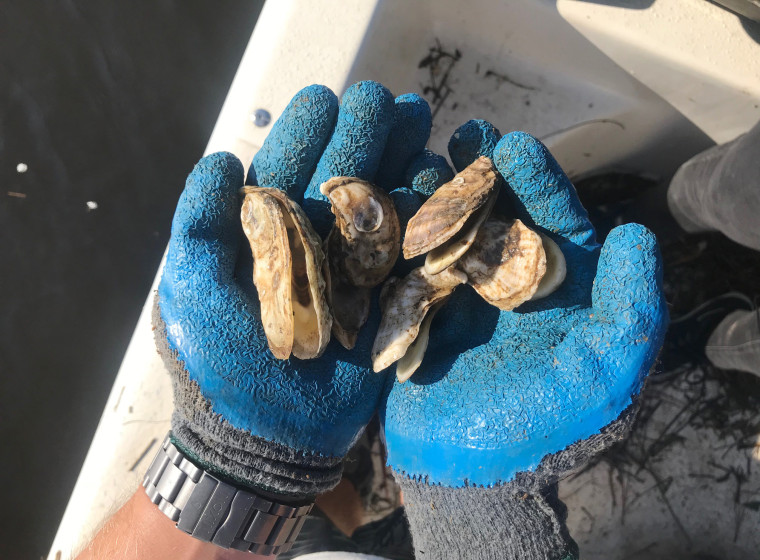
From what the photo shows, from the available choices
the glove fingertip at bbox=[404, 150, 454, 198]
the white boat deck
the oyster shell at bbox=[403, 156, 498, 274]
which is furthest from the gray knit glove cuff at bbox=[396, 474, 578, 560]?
the white boat deck

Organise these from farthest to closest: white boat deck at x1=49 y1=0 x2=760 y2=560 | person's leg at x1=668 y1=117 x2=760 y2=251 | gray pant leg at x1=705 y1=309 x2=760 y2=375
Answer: gray pant leg at x1=705 y1=309 x2=760 y2=375
white boat deck at x1=49 y1=0 x2=760 y2=560
person's leg at x1=668 y1=117 x2=760 y2=251

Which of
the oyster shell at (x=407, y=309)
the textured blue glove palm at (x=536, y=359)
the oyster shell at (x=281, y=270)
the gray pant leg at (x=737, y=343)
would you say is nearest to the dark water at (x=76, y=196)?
the oyster shell at (x=281, y=270)

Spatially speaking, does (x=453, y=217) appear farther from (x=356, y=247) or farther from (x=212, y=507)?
(x=212, y=507)

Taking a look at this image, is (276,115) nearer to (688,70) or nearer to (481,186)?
(481,186)

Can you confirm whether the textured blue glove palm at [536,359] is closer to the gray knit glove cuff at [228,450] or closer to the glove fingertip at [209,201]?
the gray knit glove cuff at [228,450]

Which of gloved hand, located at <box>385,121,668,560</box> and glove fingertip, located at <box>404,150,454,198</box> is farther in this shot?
glove fingertip, located at <box>404,150,454,198</box>

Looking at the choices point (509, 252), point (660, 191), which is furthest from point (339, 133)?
point (660, 191)

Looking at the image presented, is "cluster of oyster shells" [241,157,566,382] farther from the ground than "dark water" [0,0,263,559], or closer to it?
farther from the ground

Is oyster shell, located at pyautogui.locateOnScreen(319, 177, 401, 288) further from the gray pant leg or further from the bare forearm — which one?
the gray pant leg
